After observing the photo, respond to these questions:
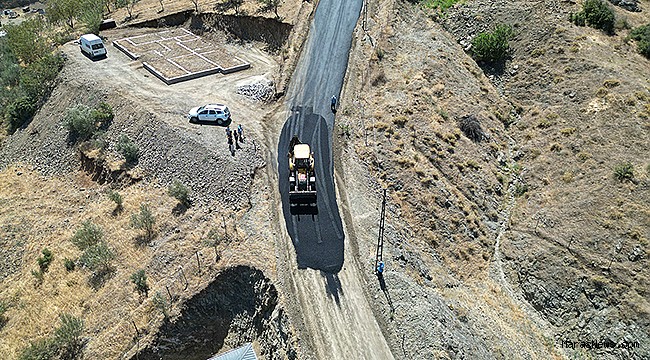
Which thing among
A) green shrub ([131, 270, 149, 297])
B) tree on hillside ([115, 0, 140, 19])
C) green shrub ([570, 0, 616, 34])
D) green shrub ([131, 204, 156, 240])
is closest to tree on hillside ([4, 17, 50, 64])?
tree on hillside ([115, 0, 140, 19])

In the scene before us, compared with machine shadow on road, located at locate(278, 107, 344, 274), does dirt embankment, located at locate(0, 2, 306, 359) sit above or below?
below

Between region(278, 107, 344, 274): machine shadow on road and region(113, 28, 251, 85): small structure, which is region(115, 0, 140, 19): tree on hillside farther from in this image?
region(278, 107, 344, 274): machine shadow on road

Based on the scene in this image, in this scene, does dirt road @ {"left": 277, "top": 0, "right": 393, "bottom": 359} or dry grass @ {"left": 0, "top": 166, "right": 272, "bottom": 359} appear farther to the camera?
dry grass @ {"left": 0, "top": 166, "right": 272, "bottom": 359}

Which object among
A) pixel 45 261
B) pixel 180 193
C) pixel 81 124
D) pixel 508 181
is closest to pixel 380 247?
pixel 180 193

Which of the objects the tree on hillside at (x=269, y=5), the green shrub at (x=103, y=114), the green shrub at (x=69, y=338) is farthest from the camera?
the tree on hillside at (x=269, y=5)

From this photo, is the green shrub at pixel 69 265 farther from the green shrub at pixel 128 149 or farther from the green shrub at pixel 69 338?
the green shrub at pixel 128 149

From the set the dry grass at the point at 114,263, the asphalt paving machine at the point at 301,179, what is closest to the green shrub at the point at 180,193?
the dry grass at the point at 114,263
